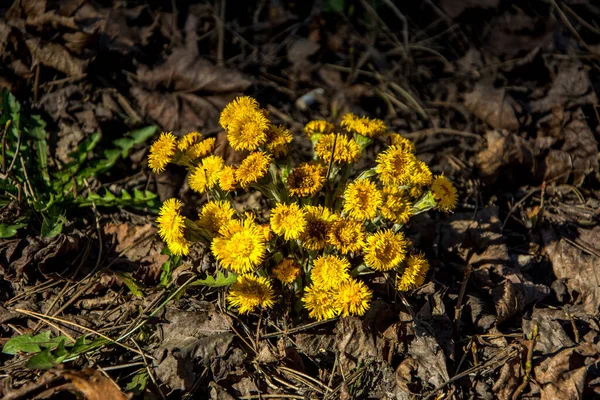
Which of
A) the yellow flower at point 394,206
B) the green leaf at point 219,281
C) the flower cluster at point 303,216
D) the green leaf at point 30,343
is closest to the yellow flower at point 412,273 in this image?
the flower cluster at point 303,216

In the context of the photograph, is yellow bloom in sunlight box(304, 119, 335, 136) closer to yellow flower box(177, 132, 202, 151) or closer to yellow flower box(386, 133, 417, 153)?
yellow flower box(386, 133, 417, 153)

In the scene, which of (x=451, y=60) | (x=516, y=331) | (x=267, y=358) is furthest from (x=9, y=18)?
(x=516, y=331)

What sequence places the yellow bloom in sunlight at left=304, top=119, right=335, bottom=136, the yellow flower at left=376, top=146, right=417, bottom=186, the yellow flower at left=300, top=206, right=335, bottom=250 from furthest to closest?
the yellow bloom in sunlight at left=304, top=119, right=335, bottom=136, the yellow flower at left=376, top=146, right=417, bottom=186, the yellow flower at left=300, top=206, right=335, bottom=250

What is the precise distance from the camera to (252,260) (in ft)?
7.59

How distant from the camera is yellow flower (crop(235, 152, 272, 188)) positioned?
2.46m

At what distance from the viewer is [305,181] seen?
2.55 m

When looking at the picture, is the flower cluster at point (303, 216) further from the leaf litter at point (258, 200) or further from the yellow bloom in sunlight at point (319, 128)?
the leaf litter at point (258, 200)

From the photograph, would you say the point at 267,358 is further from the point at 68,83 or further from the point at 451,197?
the point at 68,83

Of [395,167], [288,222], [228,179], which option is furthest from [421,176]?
[228,179]

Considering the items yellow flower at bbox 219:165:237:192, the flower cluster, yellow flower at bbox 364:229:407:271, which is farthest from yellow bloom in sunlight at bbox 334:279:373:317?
yellow flower at bbox 219:165:237:192

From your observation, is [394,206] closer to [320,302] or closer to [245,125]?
[320,302]

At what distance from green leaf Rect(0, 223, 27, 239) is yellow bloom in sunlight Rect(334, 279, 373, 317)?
204cm

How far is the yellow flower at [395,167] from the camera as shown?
2.53 meters

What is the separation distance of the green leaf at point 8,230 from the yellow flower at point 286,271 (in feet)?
5.55
